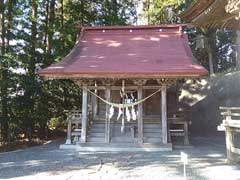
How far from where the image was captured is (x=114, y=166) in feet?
27.8

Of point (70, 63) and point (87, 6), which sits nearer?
point (70, 63)

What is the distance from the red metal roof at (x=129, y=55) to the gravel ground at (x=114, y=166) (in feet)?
8.66

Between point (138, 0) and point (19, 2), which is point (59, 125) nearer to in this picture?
point (19, 2)

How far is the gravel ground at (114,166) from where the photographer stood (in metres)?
7.24

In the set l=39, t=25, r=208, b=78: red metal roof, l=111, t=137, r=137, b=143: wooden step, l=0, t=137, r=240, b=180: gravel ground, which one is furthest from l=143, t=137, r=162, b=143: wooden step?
l=39, t=25, r=208, b=78: red metal roof

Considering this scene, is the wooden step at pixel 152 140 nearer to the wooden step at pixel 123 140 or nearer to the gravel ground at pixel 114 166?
the wooden step at pixel 123 140

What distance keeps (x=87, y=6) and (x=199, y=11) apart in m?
15.0

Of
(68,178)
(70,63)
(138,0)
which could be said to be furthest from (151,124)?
(138,0)

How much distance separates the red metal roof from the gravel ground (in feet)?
8.66

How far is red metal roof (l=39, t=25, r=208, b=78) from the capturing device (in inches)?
435

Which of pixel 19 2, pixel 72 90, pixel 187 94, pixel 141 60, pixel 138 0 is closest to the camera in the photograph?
pixel 141 60

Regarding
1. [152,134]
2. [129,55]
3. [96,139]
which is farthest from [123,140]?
[129,55]

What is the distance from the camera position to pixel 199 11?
582 centimetres

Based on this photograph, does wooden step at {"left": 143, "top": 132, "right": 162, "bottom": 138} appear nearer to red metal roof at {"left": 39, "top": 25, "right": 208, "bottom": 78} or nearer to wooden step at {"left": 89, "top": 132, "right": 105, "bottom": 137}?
wooden step at {"left": 89, "top": 132, "right": 105, "bottom": 137}
